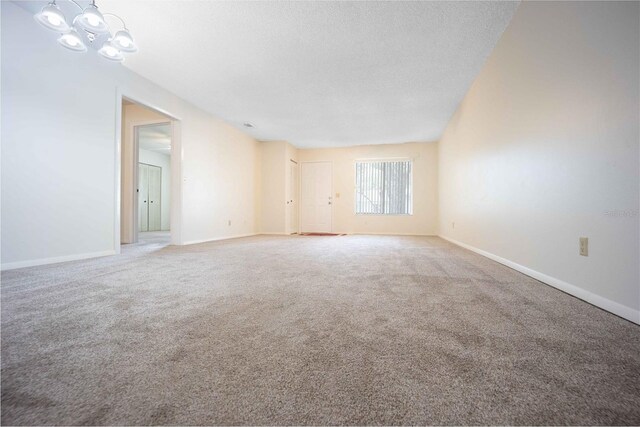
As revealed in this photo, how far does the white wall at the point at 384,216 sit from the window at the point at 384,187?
215mm

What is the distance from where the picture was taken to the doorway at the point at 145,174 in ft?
16.0

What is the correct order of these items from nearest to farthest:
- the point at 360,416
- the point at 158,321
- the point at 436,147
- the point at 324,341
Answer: the point at 360,416 < the point at 324,341 < the point at 158,321 < the point at 436,147

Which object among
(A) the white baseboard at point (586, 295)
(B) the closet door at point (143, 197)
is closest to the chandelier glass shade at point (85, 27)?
(A) the white baseboard at point (586, 295)

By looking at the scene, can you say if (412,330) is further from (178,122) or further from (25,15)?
(178,122)

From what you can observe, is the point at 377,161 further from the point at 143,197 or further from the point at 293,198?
the point at 143,197

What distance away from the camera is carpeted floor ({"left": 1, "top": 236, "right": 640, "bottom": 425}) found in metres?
0.69

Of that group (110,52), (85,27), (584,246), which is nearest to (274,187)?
(110,52)

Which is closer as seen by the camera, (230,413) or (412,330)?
(230,413)

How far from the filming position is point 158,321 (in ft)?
4.09

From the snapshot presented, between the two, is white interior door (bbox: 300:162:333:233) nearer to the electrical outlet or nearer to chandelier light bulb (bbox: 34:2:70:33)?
chandelier light bulb (bbox: 34:2:70:33)

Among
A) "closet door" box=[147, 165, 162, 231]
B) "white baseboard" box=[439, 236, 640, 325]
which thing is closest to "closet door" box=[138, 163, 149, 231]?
"closet door" box=[147, 165, 162, 231]

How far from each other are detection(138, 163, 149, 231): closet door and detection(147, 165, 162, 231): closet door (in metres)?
0.10

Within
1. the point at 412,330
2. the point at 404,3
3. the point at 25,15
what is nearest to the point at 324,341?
the point at 412,330

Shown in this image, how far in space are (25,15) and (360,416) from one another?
13.9ft
